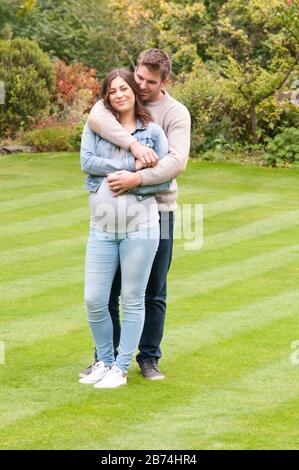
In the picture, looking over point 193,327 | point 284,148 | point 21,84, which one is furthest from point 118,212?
point 21,84

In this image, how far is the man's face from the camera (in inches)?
254

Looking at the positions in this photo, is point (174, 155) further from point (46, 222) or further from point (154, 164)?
point (46, 222)

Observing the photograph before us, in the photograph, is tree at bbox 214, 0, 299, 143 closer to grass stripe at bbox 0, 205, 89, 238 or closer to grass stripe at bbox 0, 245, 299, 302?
grass stripe at bbox 0, 205, 89, 238

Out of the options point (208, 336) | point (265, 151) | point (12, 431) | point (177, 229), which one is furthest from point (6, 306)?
point (265, 151)

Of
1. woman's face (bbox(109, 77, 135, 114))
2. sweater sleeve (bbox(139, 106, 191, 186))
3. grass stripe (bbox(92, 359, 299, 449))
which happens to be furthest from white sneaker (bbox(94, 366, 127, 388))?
woman's face (bbox(109, 77, 135, 114))

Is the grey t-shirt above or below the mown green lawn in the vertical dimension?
above

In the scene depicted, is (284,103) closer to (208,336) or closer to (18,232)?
(18,232)

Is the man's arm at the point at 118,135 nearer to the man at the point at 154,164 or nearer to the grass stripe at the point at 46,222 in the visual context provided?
the man at the point at 154,164

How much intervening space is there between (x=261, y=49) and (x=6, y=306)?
1416cm

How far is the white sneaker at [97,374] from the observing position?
6590 millimetres

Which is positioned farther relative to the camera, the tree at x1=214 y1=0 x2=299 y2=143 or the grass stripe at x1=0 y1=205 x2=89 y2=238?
the tree at x1=214 y1=0 x2=299 y2=143

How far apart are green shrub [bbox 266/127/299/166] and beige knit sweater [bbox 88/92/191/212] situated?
39.0ft

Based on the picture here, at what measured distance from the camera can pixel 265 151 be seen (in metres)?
19.0

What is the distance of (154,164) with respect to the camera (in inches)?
249
